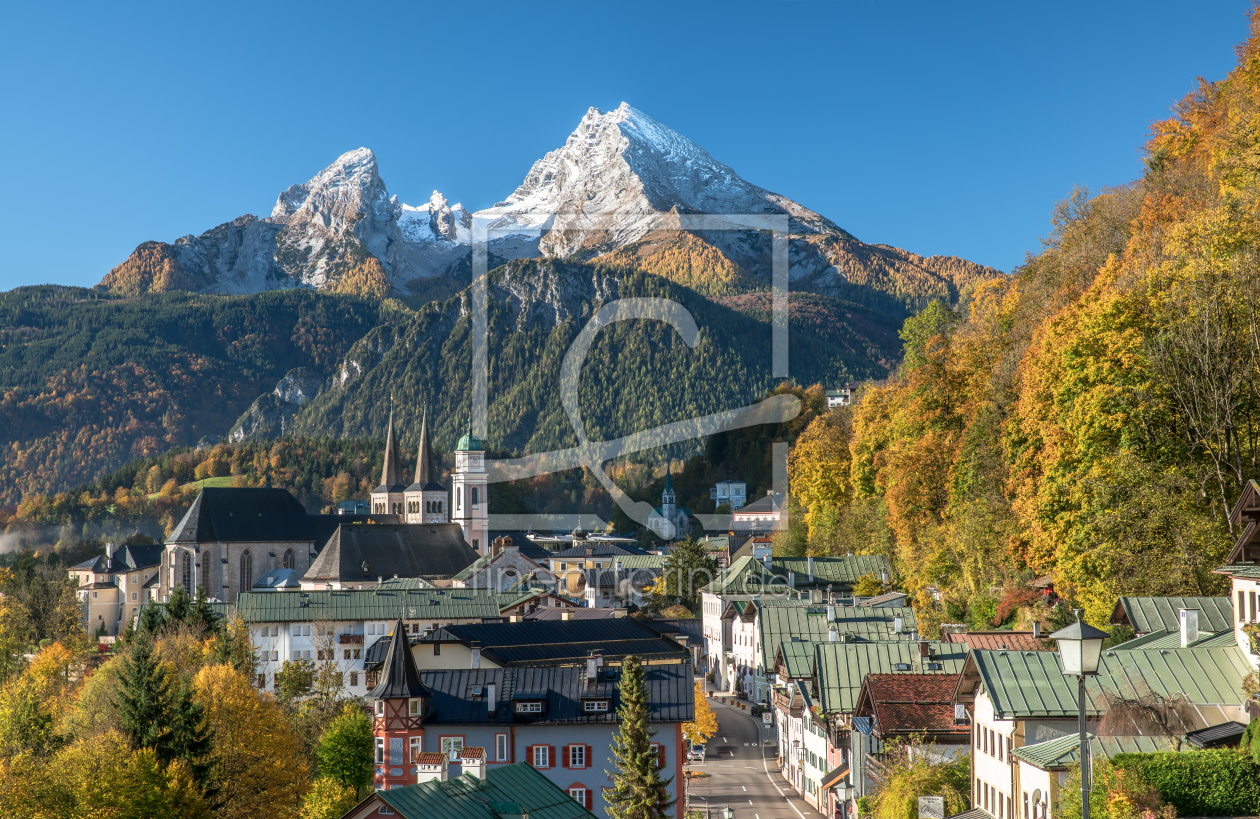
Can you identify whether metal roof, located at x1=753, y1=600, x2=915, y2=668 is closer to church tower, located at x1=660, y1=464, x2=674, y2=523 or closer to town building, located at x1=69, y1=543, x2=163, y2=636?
town building, located at x1=69, y1=543, x2=163, y2=636

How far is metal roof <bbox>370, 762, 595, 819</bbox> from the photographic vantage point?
31.8 metres

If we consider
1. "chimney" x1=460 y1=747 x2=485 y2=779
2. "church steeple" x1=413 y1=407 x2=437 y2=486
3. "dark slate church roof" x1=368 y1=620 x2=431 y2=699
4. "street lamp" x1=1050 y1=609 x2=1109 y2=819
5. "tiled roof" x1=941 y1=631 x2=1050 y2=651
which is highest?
"church steeple" x1=413 y1=407 x2=437 y2=486

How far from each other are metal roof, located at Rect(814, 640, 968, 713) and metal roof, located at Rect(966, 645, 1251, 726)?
1375 centimetres

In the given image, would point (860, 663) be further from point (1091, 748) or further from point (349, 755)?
point (349, 755)

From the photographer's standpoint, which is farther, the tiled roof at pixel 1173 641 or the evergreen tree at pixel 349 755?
the evergreen tree at pixel 349 755

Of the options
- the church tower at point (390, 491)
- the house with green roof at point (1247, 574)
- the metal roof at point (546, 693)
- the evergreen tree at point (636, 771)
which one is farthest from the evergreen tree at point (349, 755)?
the church tower at point (390, 491)

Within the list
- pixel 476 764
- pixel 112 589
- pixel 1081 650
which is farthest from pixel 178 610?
pixel 1081 650

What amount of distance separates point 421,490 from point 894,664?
119312 millimetres

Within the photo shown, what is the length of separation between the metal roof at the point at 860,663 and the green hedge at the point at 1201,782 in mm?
21815

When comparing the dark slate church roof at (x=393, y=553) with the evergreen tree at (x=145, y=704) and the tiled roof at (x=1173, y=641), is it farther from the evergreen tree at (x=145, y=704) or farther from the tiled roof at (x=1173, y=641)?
the tiled roof at (x=1173, y=641)

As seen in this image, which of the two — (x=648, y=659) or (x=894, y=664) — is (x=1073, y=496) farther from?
(x=648, y=659)

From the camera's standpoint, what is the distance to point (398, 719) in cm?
5138

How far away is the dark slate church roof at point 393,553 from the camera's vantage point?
128 metres

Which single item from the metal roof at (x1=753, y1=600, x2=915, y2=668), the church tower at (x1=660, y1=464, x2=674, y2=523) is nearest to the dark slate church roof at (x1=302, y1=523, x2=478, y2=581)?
the church tower at (x1=660, y1=464, x2=674, y2=523)
